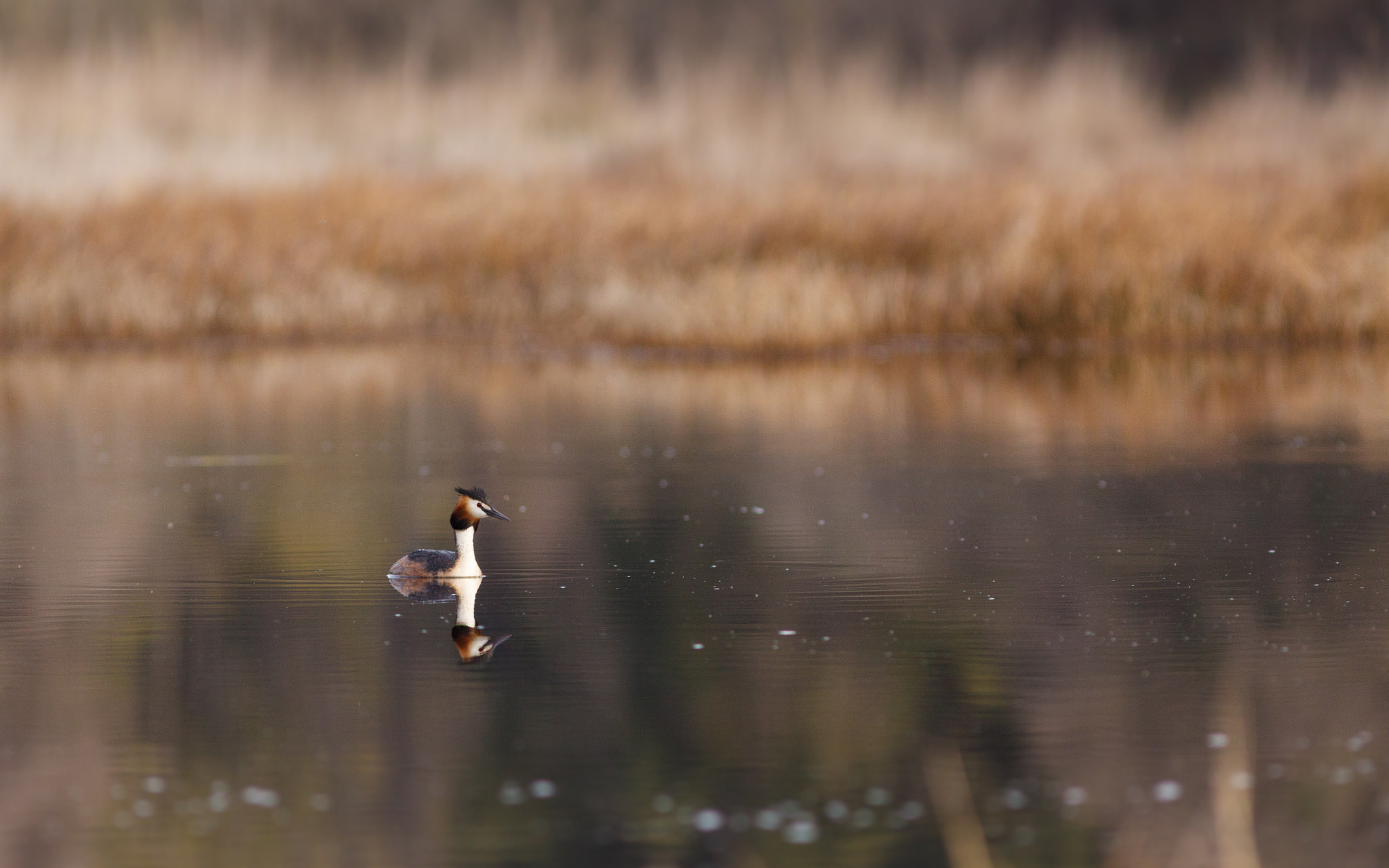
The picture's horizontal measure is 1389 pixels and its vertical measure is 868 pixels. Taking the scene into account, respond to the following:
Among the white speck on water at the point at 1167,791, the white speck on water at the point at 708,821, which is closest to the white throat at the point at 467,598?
the white speck on water at the point at 708,821

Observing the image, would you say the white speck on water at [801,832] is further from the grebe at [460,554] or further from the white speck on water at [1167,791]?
the grebe at [460,554]

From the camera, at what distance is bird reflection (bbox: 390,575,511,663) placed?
8.16 meters

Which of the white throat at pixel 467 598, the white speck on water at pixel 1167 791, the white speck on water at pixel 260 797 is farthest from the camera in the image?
the white throat at pixel 467 598

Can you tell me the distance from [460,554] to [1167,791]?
4.05 metres

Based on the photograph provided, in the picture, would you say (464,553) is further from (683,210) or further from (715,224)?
(683,210)

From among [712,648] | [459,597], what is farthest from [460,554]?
[712,648]

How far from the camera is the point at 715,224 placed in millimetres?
22719

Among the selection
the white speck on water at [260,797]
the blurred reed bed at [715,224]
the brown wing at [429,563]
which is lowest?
the white speck on water at [260,797]

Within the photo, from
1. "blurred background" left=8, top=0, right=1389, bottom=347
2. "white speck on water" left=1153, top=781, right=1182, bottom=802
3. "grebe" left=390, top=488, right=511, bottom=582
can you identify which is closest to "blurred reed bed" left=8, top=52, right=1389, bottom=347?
"blurred background" left=8, top=0, right=1389, bottom=347

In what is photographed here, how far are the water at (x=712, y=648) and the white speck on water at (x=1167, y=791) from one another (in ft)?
0.07

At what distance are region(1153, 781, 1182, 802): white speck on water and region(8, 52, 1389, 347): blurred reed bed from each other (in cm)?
1499

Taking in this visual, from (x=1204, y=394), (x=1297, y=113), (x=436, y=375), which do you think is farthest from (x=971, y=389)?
(x=1297, y=113)

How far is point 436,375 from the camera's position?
20359mm

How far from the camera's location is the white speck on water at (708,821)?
5789mm
